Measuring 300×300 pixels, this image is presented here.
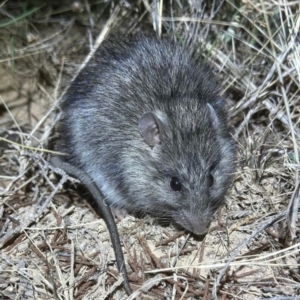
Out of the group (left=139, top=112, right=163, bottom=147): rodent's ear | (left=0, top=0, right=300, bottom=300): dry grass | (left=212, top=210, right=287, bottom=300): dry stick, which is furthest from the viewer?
(left=139, top=112, right=163, bottom=147): rodent's ear

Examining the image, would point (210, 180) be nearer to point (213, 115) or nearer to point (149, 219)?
point (213, 115)

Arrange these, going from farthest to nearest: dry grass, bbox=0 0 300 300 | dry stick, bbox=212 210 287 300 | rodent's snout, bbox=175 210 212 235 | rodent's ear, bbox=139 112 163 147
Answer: rodent's ear, bbox=139 112 163 147, rodent's snout, bbox=175 210 212 235, dry grass, bbox=0 0 300 300, dry stick, bbox=212 210 287 300

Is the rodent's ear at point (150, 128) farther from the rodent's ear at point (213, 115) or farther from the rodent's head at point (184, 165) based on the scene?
the rodent's ear at point (213, 115)

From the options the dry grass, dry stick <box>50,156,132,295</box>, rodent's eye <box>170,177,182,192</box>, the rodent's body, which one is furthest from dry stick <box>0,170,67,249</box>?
rodent's eye <box>170,177,182,192</box>

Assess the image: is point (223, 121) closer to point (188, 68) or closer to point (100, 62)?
point (188, 68)

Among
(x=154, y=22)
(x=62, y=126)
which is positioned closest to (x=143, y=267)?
(x=62, y=126)

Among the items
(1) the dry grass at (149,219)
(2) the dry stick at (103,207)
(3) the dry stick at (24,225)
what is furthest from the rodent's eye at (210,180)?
(3) the dry stick at (24,225)

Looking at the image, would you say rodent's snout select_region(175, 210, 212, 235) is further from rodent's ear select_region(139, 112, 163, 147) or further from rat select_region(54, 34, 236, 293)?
rodent's ear select_region(139, 112, 163, 147)

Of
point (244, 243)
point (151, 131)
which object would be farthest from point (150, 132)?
point (244, 243)
